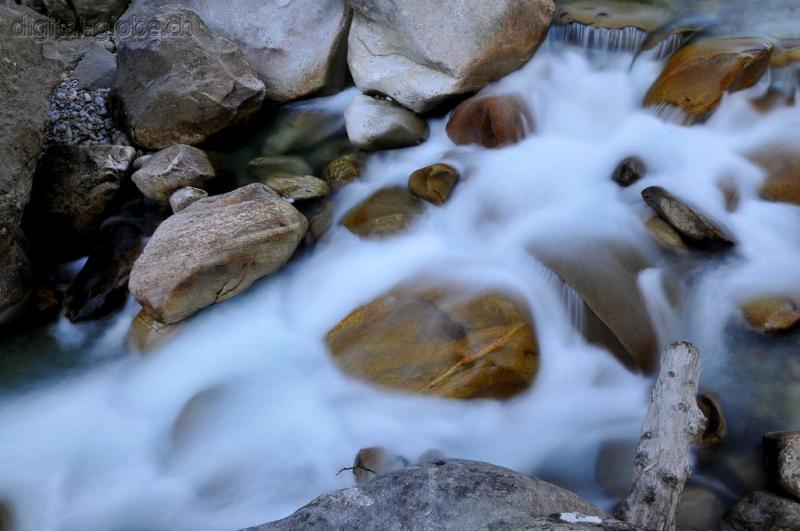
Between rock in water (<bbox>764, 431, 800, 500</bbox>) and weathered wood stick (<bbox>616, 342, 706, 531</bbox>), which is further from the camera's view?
rock in water (<bbox>764, 431, 800, 500</bbox>)

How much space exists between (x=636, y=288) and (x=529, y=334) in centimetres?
92

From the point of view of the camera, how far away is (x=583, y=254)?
437 cm

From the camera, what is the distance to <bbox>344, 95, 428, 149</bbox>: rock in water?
5.87 metres

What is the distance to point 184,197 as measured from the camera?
5.17 m

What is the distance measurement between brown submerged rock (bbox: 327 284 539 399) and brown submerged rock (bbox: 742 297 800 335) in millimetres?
1536

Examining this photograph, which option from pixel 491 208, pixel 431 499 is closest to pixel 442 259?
pixel 491 208

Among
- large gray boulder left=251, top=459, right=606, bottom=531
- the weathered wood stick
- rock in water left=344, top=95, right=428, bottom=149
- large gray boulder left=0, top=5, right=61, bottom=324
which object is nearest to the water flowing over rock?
the weathered wood stick

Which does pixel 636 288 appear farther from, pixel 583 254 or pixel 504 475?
pixel 504 475

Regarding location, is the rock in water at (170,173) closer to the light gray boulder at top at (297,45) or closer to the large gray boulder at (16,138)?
the large gray boulder at (16,138)

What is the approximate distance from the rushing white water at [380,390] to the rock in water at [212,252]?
20 cm

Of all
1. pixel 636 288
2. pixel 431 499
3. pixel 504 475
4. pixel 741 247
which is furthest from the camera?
pixel 741 247

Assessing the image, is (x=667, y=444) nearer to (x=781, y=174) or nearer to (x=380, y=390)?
(x=380, y=390)

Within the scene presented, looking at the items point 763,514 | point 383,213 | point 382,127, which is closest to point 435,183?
point 383,213

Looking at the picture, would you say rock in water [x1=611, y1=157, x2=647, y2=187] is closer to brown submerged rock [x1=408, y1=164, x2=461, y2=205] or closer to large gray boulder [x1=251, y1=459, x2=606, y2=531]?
brown submerged rock [x1=408, y1=164, x2=461, y2=205]
